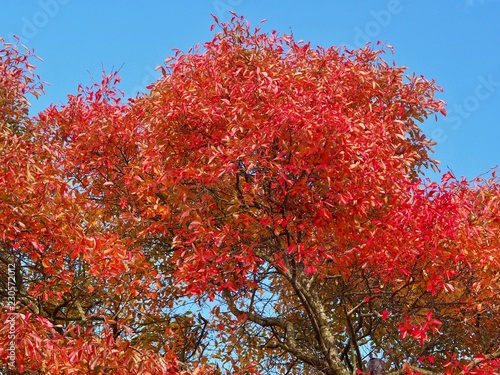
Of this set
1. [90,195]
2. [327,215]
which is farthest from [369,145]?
[90,195]

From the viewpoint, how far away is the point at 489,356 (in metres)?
8.91

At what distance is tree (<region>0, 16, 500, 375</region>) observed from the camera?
8.07 m

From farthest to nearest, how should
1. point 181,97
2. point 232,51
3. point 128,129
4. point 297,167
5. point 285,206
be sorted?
point 128,129 < point 232,51 < point 181,97 < point 285,206 < point 297,167

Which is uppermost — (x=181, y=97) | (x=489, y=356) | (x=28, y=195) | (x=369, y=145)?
(x=181, y=97)

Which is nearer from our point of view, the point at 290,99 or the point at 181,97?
the point at 290,99

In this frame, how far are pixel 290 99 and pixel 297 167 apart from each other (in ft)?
2.91

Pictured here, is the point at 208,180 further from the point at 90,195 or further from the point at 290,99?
the point at 90,195

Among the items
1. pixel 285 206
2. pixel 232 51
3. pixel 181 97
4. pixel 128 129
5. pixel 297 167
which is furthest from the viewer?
pixel 128 129

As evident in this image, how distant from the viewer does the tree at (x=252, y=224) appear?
807cm

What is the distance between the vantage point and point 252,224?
9602mm

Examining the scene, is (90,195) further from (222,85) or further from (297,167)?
(297,167)

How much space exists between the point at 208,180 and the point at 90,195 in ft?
12.8

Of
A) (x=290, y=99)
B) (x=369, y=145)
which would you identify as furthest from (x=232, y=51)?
(x=369, y=145)

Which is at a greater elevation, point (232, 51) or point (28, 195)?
point (232, 51)
